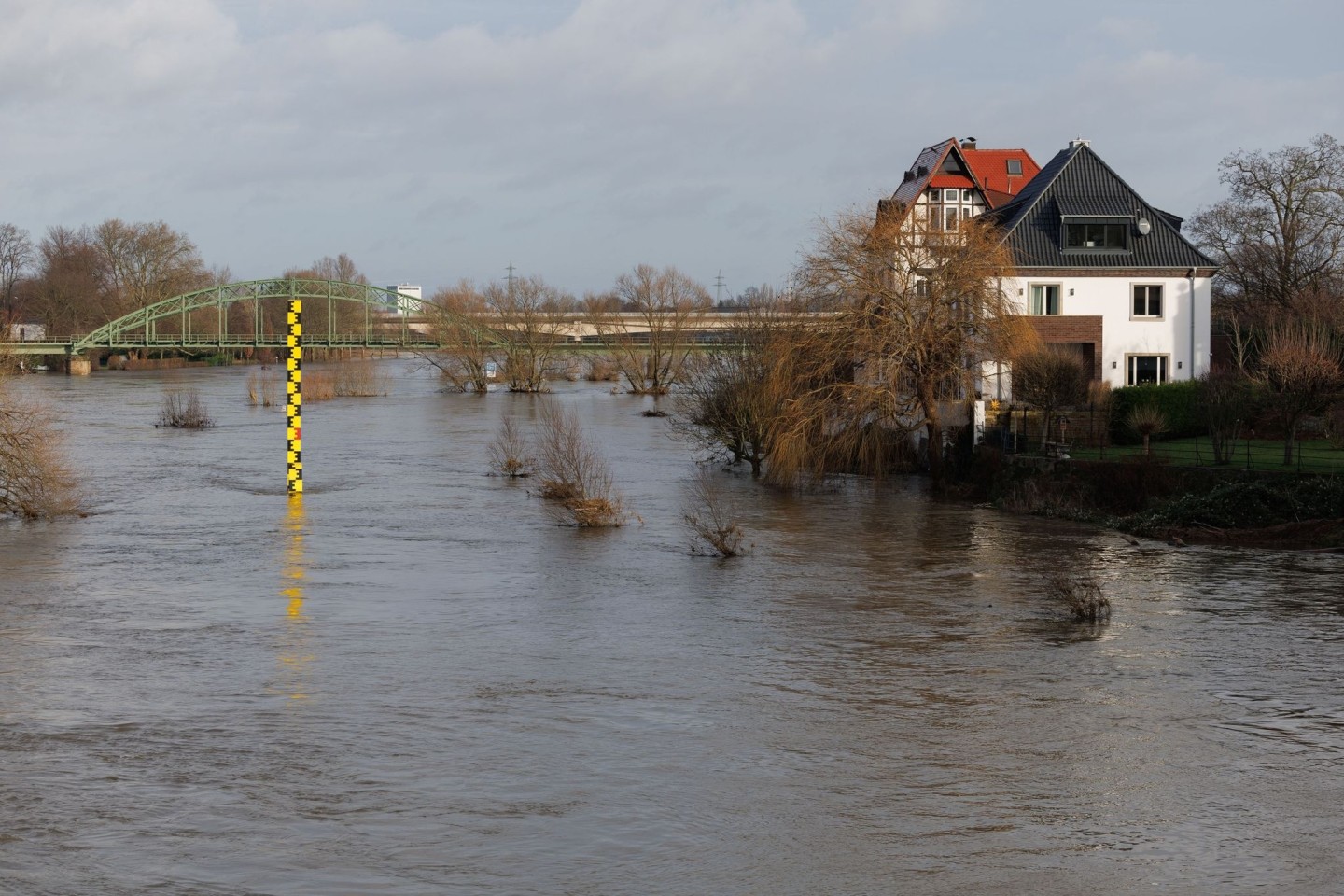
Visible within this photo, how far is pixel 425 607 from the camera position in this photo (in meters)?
20.5

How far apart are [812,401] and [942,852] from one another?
1069 inches

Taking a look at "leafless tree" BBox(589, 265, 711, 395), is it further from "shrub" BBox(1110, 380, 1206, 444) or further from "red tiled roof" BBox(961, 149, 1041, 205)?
"shrub" BBox(1110, 380, 1206, 444)

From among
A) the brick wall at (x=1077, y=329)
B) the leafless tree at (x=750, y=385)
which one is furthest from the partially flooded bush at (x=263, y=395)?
the brick wall at (x=1077, y=329)

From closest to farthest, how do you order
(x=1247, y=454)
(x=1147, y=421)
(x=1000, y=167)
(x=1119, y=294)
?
(x=1247, y=454) → (x=1147, y=421) → (x=1119, y=294) → (x=1000, y=167)

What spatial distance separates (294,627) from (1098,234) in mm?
36661

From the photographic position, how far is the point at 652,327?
3728 inches

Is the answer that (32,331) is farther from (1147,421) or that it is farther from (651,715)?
(651,715)

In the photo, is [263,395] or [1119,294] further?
[263,395]

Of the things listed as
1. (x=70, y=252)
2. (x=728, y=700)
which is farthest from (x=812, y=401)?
(x=70, y=252)

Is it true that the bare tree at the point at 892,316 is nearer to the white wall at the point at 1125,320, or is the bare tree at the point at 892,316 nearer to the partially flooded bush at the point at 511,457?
the partially flooded bush at the point at 511,457

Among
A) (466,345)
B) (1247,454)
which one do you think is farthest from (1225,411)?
(466,345)

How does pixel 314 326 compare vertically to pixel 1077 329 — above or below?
above

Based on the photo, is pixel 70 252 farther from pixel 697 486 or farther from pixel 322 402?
pixel 697 486


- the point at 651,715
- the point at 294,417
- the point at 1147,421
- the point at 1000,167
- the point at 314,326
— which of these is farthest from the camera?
→ the point at 314,326
